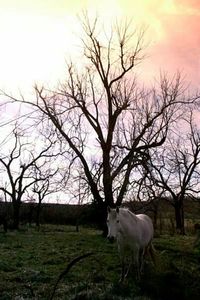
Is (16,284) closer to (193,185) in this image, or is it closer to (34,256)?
(34,256)

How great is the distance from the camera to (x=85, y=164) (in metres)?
28.1

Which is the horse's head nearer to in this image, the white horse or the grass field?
the white horse

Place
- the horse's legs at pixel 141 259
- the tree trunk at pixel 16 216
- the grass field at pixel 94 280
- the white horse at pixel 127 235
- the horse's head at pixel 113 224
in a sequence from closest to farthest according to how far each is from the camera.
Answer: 1. the grass field at pixel 94 280
2. the horse's head at pixel 113 224
3. the white horse at pixel 127 235
4. the horse's legs at pixel 141 259
5. the tree trunk at pixel 16 216

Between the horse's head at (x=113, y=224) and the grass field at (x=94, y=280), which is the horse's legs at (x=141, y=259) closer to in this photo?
the grass field at (x=94, y=280)

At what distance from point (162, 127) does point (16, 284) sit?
19.1m

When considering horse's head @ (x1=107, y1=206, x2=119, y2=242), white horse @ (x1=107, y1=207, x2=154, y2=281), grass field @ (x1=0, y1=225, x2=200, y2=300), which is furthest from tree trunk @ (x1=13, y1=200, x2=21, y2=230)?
horse's head @ (x1=107, y1=206, x2=119, y2=242)

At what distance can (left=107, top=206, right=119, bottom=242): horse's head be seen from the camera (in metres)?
11.6

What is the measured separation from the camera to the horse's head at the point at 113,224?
37.9ft

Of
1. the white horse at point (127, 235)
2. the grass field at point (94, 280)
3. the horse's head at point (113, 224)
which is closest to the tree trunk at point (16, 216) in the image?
the grass field at point (94, 280)

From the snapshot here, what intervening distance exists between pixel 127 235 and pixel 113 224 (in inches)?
31.1

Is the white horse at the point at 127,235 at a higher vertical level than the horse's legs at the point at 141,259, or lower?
higher

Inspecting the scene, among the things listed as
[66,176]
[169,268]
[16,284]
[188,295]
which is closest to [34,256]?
[16,284]

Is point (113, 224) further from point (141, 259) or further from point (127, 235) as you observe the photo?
point (141, 259)

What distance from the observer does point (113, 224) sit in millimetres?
11719
